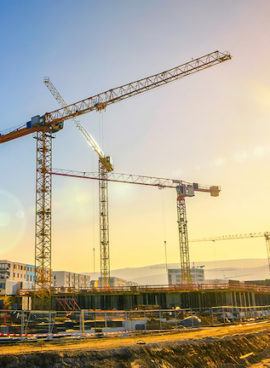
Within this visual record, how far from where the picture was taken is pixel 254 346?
22922 millimetres

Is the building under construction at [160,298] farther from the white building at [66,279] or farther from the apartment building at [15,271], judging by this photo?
the white building at [66,279]

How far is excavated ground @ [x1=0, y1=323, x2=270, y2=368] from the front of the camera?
50.8 ft

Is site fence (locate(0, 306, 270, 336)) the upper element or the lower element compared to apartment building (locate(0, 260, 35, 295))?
lower

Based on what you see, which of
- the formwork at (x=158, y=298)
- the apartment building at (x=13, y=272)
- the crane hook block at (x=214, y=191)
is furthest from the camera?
the crane hook block at (x=214, y=191)

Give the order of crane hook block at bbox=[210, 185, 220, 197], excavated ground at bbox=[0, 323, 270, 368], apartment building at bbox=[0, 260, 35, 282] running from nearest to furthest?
excavated ground at bbox=[0, 323, 270, 368], apartment building at bbox=[0, 260, 35, 282], crane hook block at bbox=[210, 185, 220, 197]

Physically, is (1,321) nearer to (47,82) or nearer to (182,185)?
(47,82)

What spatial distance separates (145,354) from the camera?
1767cm

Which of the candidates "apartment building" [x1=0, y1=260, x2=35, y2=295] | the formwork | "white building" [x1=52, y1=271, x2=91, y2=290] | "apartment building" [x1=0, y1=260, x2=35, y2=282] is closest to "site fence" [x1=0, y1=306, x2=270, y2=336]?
the formwork

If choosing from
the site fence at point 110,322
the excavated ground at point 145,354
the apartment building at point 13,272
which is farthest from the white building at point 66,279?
the excavated ground at point 145,354

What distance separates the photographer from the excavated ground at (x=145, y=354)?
15.5 m

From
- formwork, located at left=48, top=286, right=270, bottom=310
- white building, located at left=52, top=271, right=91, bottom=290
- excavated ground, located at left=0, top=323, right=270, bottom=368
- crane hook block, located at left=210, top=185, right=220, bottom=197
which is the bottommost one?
excavated ground, located at left=0, top=323, right=270, bottom=368

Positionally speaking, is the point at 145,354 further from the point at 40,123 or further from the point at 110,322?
the point at 40,123

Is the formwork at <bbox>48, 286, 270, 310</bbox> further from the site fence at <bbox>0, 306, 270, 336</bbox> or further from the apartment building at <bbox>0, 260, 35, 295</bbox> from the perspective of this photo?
the apartment building at <bbox>0, 260, 35, 295</bbox>

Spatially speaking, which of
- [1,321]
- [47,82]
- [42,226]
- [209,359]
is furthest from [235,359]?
[47,82]
